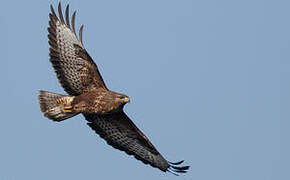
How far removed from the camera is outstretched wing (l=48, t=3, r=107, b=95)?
1300 cm

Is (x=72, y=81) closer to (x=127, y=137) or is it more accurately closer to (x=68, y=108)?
(x=68, y=108)

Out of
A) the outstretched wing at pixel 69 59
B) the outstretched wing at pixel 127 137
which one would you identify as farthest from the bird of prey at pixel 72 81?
the outstretched wing at pixel 127 137

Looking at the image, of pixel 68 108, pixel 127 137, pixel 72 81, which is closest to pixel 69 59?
pixel 72 81

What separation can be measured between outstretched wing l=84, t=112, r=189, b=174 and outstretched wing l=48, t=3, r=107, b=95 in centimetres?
112

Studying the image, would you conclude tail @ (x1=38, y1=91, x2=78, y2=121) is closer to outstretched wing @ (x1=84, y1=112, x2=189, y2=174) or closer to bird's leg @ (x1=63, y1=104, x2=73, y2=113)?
bird's leg @ (x1=63, y1=104, x2=73, y2=113)

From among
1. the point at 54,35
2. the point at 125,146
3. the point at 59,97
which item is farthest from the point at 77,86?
the point at 125,146

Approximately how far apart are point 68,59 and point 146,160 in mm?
3455

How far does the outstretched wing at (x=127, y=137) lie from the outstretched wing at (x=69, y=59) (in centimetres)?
112

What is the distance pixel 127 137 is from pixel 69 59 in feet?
8.71

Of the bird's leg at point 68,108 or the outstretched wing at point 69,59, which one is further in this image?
the outstretched wing at point 69,59

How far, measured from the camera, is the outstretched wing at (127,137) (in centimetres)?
1382

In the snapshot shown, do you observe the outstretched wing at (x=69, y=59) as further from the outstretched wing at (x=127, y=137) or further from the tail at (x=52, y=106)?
the outstretched wing at (x=127, y=137)

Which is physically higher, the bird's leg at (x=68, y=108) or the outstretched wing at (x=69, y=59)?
the outstretched wing at (x=69, y=59)

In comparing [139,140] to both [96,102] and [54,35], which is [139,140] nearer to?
[96,102]
